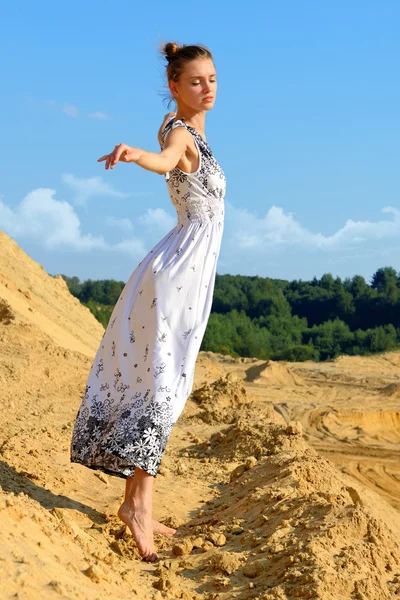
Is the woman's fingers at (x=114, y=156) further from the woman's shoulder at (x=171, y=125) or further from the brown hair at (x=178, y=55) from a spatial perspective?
the brown hair at (x=178, y=55)

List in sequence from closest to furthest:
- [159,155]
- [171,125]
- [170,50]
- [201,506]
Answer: [159,155], [171,125], [170,50], [201,506]

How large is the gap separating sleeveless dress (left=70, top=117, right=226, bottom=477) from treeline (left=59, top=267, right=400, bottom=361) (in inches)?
684

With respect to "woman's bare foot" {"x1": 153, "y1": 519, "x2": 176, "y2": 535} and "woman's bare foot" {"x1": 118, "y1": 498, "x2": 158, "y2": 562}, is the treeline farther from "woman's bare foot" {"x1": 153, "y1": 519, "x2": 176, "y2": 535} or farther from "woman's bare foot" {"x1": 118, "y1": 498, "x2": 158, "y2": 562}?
"woman's bare foot" {"x1": 118, "y1": 498, "x2": 158, "y2": 562}

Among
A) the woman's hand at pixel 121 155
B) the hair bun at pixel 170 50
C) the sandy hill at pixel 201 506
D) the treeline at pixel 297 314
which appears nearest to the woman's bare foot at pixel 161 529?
the sandy hill at pixel 201 506

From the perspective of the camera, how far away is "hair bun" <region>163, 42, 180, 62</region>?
13.1 ft

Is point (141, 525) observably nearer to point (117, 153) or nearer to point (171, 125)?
point (117, 153)

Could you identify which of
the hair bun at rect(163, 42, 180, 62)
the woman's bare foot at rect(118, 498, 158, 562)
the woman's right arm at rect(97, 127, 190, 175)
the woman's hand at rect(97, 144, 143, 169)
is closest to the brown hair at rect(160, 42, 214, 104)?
the hair bun at rect(163, 42, 180, 62)

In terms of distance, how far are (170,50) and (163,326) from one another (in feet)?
4.66

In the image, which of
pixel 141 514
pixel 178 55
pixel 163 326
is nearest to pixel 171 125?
pixel 178 55

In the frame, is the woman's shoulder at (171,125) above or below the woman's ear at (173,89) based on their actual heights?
below

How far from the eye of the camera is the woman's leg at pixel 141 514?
12.5ft

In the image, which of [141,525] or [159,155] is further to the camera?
[141,525]

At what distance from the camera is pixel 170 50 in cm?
402

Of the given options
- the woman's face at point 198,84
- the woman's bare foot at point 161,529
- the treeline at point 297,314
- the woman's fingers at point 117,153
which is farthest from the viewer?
the treeline at point 297,314
